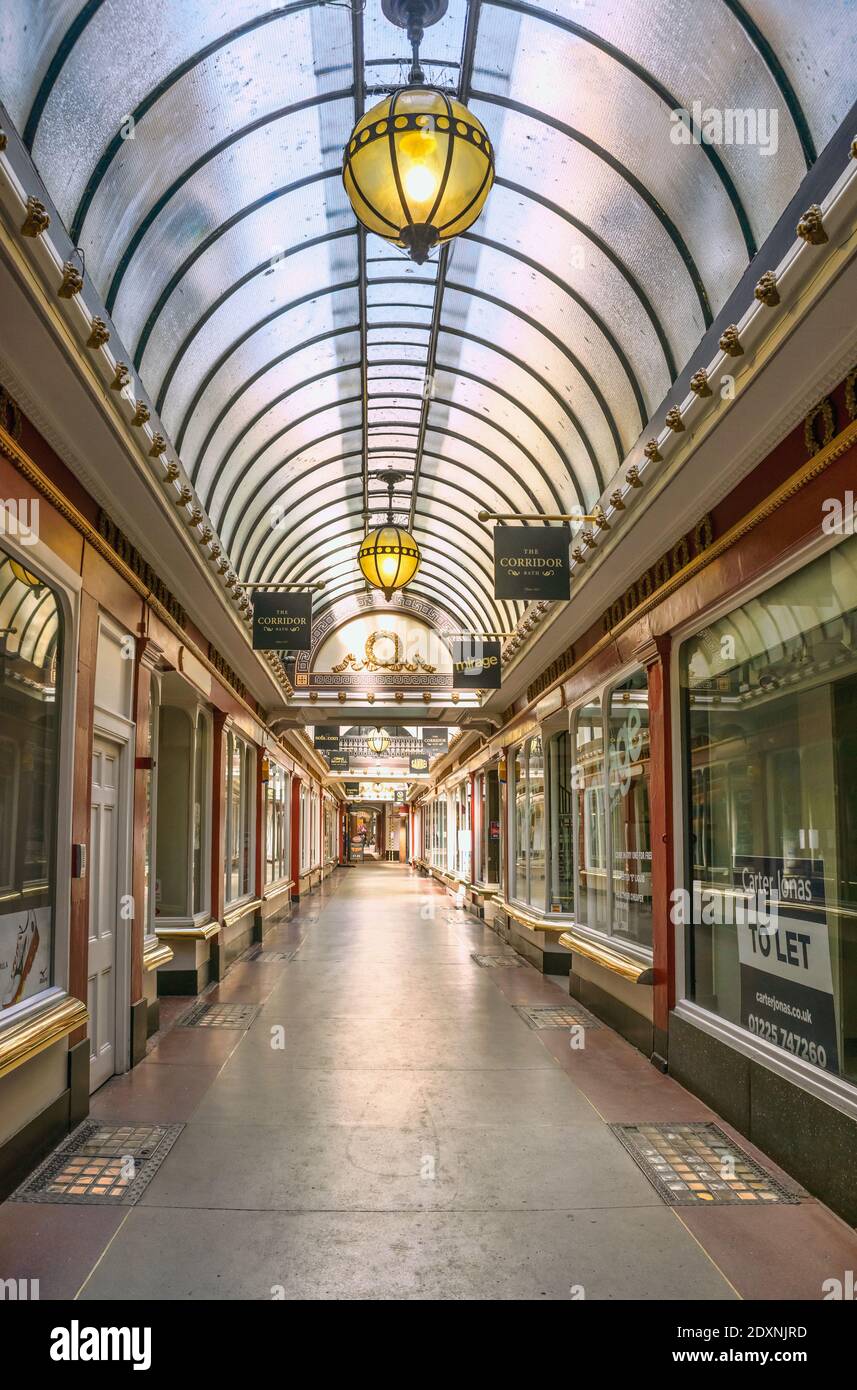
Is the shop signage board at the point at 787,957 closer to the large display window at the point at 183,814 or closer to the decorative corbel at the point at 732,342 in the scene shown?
the decorative corbel at the point at 732,342

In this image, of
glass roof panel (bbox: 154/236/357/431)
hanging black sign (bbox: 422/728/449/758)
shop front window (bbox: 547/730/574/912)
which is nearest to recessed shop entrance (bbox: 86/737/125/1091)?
glass roof panel (bbox: 154/236/357/431)

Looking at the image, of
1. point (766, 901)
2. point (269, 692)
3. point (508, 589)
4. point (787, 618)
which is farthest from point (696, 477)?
point (269, 692)

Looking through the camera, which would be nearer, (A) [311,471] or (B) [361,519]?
(A) [311,471]

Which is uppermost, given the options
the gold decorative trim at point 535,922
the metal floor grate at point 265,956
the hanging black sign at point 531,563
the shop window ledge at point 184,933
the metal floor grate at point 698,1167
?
the hanging black sign at point 531,563

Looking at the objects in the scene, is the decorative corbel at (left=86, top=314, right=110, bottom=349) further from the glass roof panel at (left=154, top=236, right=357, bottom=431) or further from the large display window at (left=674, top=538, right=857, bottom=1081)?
the large display window at (left=674, top=538, right=857, bottom=1081)

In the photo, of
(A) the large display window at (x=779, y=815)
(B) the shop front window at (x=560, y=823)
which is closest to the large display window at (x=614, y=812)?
(A) the large display window at (x=779, y=815)

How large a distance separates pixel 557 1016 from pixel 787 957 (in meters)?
3.96

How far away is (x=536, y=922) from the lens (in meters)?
10.7

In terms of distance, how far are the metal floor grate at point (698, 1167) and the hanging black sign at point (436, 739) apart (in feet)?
55.2

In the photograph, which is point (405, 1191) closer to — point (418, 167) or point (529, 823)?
point (418, 167)

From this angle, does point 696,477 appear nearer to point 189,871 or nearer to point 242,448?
point 242,448

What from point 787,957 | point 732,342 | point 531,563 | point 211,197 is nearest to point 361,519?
point 531,563

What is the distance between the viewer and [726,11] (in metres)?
4.03

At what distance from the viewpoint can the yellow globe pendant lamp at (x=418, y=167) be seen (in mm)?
3303
